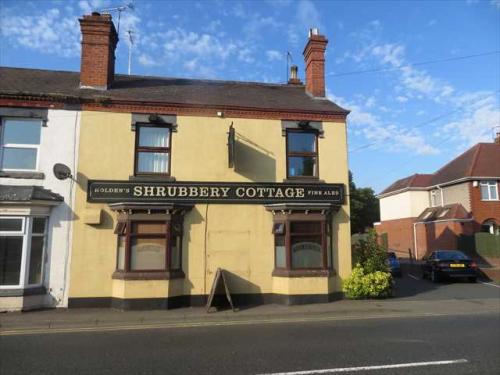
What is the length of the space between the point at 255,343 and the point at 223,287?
16.6 feet

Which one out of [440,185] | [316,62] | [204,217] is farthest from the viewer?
[440,185]

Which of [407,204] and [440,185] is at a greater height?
[440,185]

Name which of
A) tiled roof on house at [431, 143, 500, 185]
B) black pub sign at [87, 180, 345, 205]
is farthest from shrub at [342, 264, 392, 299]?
tiled roof on house at [431, 143, 500, 185]

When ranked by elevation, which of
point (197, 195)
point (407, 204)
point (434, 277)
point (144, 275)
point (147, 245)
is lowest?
point (434, 277)

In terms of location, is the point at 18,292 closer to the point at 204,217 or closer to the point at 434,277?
the point at 204,217

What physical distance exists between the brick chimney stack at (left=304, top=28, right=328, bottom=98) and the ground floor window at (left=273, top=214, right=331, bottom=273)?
211 inches

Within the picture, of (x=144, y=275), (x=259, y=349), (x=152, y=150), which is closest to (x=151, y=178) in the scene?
(x=152, y=150)

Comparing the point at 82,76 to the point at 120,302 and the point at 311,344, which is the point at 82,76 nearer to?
the point at 120,302

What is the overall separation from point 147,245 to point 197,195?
2.22m

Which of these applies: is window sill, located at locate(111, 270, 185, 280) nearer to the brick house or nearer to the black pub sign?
the black pub sign

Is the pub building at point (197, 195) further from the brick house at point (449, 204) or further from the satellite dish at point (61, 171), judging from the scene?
the brick house at point (449, 204)

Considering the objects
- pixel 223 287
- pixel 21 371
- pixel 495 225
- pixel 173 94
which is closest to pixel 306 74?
pixel 173 94

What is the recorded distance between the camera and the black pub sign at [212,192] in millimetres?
13359

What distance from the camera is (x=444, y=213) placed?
3397 centimetres
